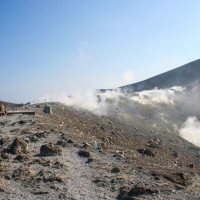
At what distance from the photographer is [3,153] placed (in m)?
13.5

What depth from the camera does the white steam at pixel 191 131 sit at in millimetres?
29600

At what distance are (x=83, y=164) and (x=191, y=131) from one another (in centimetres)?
2171

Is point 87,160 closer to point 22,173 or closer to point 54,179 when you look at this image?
point 54,179

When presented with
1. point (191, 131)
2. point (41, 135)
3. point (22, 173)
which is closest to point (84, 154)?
point (22, 173)

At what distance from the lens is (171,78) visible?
71.2 m

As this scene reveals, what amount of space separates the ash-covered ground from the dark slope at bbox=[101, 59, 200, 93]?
46.5 metres

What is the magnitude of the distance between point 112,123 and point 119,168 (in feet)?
41.5

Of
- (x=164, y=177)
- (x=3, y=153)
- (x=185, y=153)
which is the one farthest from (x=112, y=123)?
(x=164, y=177)

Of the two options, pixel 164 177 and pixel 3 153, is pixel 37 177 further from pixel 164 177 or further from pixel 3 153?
pixel 164 177

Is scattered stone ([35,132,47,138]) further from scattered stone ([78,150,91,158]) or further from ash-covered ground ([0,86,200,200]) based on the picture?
scattered stone ([78,150,91,158])

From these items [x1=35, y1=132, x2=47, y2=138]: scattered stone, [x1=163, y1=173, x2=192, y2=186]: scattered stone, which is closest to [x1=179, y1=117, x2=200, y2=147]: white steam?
[x1=35, y1=132, x2=47, y2=138]: scattered stone

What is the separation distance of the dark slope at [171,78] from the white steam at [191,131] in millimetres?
31602

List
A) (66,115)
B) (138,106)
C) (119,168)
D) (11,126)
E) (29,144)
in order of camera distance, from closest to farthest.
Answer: (119,168) → (29,144) → (11,126) → (66,115) → (138,106)

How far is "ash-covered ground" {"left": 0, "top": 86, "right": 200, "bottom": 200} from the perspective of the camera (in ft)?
32.6
